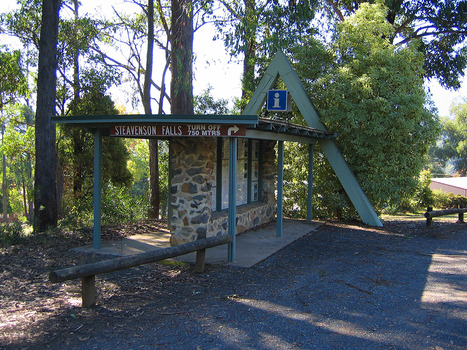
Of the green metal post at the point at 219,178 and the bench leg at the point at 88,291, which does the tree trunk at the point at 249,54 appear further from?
the bench leg at the point at 88,291

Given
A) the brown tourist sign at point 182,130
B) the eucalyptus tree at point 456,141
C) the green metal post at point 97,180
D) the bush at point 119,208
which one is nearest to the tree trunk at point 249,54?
the brown tourist sign at point 182,130

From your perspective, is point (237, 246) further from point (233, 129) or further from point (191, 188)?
point (233, 129)

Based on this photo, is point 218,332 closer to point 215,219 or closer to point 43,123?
point 215,219

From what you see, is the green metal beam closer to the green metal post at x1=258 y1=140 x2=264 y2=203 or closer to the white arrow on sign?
the white arrow on sign

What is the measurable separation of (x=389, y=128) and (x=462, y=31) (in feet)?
30.6

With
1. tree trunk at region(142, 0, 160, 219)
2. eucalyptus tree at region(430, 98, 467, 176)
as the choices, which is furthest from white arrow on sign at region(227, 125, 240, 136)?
eucalyptus tree at region(430, 98, 467, 176)

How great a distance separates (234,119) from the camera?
7023 mm

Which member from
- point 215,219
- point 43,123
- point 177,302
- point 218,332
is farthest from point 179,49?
point 218,332

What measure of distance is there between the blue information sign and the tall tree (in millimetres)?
8500

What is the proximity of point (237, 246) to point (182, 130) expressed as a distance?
3.04 metres

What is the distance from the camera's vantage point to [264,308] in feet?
17.5

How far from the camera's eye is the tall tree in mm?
17156

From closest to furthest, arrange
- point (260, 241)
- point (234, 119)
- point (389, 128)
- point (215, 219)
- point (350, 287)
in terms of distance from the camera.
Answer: point (350, 287) < point (234, 119) < point (215, 219) < point (260, 241) < point (389, 128)

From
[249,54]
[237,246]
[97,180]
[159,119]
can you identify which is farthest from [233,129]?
[249,54]
